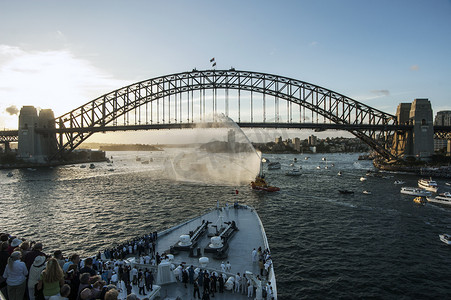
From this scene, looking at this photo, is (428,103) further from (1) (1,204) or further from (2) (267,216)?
(1) (1,204)

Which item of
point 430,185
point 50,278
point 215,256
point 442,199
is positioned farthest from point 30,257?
point 430,185

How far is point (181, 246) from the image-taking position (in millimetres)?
15508

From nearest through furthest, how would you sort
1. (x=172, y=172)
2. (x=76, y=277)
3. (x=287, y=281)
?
(x=76, y=277) < (x=287, y=281) < (x=172, y=172)

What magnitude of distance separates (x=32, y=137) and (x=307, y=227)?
9532 centimetres

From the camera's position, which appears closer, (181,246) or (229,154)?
(181,246)

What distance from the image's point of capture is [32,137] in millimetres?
90375

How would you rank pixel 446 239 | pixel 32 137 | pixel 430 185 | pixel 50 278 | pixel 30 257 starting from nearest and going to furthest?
pixel 50 278
pixel 30 257
pixel 446 239
pixel 430 185
pixel 32 137

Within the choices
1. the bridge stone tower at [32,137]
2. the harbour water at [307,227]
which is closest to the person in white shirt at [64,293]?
the harbour water at [307,227]

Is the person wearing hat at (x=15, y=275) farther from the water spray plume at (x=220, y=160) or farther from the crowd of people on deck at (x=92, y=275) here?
the water spray plume at (x=220, y=160)

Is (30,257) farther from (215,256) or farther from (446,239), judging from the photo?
(446,239)

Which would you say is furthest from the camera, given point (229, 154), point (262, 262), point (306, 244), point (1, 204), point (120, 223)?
point (229, 154)

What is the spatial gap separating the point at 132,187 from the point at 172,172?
22347 millimetres

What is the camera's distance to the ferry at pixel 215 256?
11422mm

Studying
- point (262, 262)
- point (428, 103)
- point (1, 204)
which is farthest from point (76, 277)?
point (428, 103)
